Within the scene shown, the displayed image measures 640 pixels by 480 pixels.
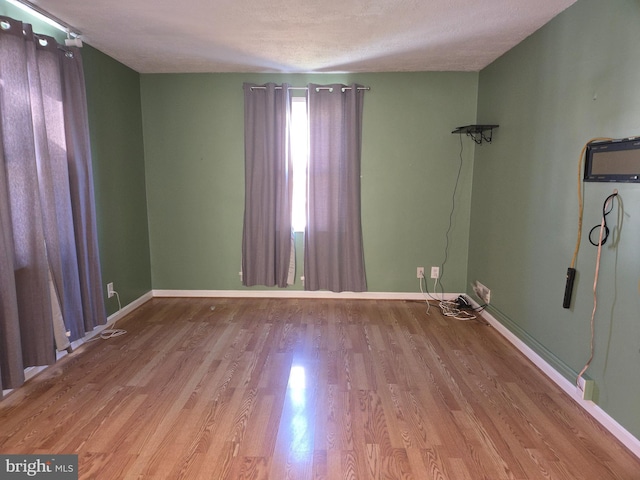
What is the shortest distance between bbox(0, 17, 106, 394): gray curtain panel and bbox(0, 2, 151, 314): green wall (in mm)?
382

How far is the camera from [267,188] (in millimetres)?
4004

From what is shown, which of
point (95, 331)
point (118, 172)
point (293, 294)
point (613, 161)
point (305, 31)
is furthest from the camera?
point (293, 294)

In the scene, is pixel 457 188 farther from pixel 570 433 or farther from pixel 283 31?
pixel 570 433

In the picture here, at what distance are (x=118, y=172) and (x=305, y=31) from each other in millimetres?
2099

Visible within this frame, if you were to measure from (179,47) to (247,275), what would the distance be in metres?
2.20

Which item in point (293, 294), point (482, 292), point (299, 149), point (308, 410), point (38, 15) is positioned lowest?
point (308, 410)

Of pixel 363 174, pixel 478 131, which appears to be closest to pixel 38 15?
pixel 363 174

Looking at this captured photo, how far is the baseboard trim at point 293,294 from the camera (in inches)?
166

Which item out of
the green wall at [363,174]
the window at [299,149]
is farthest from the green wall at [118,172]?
the window at [299,149]

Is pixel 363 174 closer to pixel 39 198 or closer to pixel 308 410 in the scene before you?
pixel 308 410

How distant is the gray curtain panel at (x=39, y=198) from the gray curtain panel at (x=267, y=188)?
4.89 ft

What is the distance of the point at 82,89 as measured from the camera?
2.86 meters

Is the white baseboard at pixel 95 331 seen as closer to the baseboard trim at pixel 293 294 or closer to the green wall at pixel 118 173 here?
Result: the green wall at pixel 118 173

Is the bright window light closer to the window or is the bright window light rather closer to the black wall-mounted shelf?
the window
